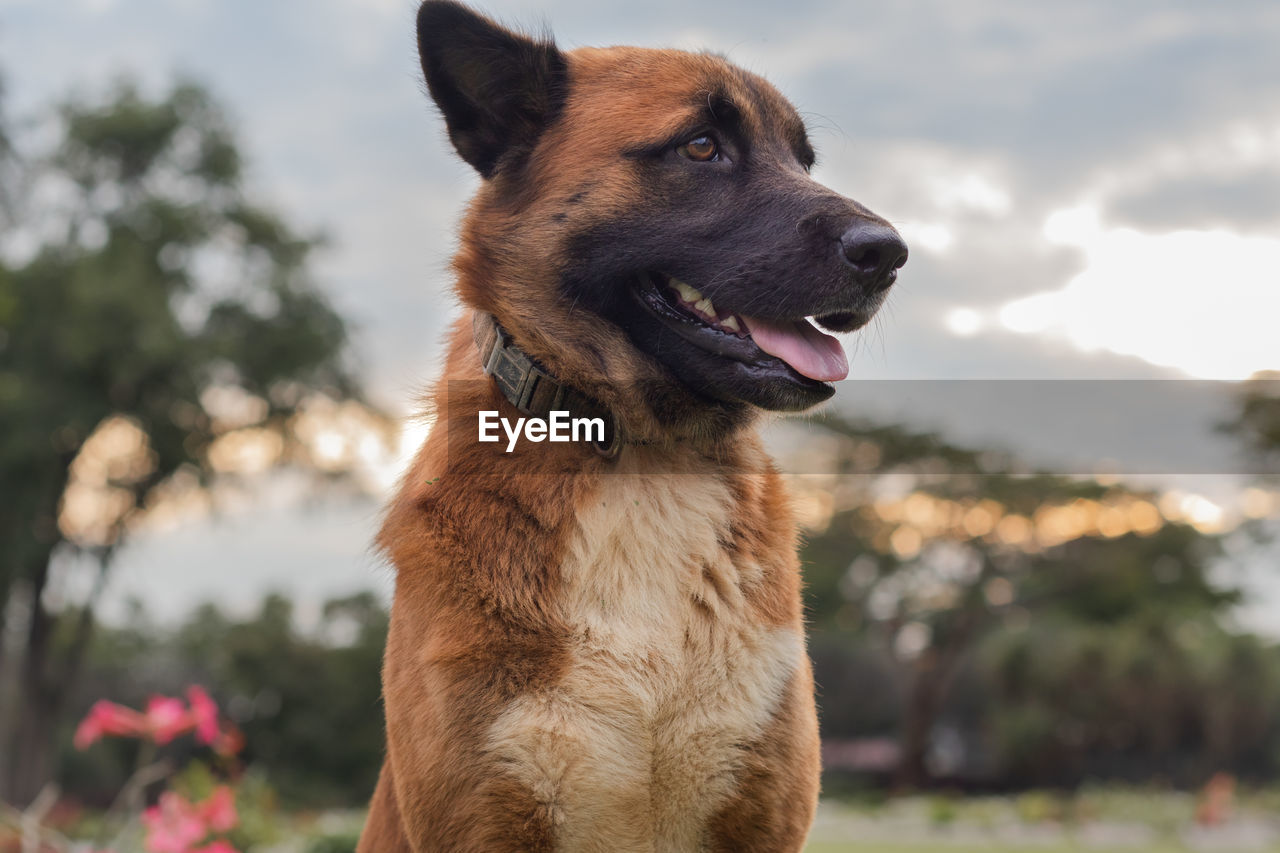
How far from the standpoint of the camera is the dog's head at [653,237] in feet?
8.27

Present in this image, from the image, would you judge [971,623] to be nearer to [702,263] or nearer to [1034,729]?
[1034,729]

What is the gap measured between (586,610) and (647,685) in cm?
20

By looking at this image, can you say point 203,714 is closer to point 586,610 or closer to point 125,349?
point 586,610

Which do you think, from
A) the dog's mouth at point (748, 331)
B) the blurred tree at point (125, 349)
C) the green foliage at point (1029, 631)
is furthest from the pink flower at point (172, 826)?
the green foliage at point (1029, 631)

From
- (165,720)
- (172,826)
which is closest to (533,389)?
(165,720)

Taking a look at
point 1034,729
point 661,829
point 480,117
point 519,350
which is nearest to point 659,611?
point 661,829

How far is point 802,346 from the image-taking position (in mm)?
2609

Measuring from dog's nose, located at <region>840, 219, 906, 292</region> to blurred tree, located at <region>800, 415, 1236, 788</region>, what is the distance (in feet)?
89.8

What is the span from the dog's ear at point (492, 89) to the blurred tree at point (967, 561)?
2722 cm

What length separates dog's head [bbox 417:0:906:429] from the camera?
252 cm

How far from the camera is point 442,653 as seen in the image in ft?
7.48

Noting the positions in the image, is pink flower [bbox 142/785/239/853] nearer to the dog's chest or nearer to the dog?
the dog

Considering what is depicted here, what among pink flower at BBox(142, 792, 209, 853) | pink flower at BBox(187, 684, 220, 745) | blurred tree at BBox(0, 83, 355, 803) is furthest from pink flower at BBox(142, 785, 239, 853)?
blurred tree at BBox(0, 83, 355, 803)

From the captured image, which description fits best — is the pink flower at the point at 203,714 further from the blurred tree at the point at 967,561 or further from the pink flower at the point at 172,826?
the blurred tree at the point at 967,561
